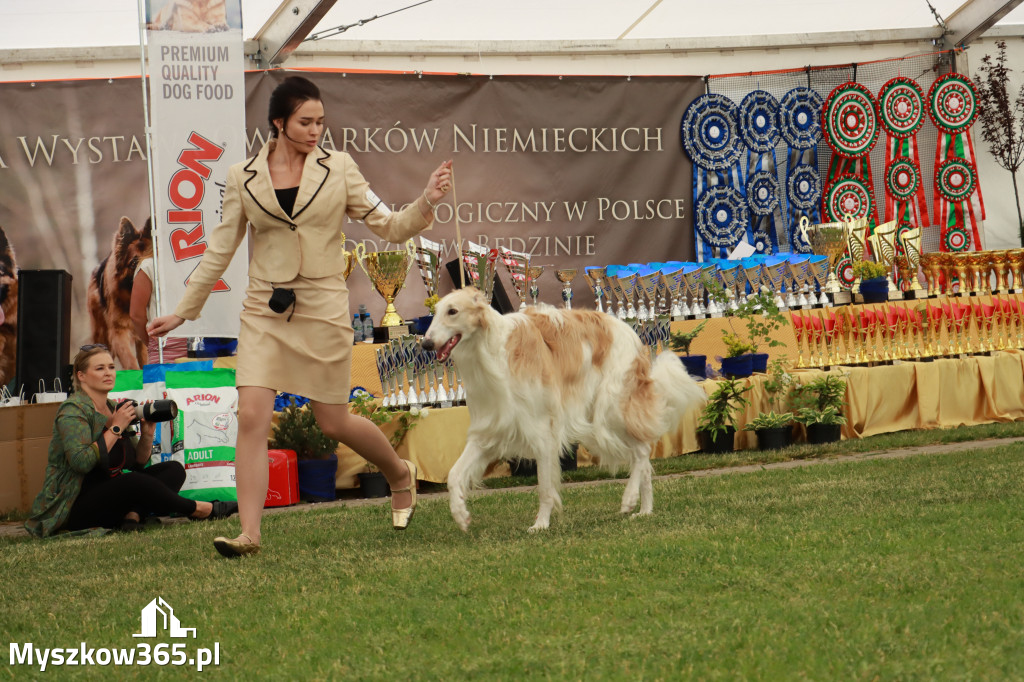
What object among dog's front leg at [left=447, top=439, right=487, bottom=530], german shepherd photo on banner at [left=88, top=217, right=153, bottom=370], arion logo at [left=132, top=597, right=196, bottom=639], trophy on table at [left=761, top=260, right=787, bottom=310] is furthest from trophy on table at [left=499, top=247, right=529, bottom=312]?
arion logo at [left=132, top=597, right=196, bottom=639]

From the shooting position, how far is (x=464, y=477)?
464 centimetres

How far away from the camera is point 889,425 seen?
8625 millimetres

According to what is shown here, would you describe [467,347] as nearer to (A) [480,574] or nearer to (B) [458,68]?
(A) [480,574]

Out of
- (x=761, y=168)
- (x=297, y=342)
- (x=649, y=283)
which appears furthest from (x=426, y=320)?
(x=761, y=168)

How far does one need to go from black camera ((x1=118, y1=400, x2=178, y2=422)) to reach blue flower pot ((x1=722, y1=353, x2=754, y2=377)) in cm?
408

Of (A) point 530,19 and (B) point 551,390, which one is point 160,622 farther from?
(A) point 530,19

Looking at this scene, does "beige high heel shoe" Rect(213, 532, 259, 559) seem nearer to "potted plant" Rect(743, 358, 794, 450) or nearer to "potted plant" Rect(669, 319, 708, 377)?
"potted plant" Rect(669, 319, 708, 377)

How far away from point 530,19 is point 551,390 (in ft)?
20.1

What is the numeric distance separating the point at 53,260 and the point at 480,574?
6698 millimetres

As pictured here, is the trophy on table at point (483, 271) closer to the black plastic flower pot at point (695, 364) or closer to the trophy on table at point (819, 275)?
the black plastic flower pot at point (695, 364)

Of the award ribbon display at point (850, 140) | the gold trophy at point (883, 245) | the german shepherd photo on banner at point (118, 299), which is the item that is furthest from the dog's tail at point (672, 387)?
the award ribbon display at point (850, 140)

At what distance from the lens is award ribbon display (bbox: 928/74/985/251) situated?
10.9m

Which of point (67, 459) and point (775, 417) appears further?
point (775, 417)

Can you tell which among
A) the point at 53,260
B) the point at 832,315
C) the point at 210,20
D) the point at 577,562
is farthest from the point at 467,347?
the point at 53,260
